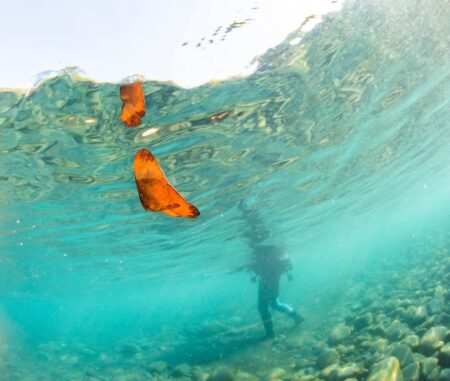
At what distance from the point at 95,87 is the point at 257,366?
1044cm

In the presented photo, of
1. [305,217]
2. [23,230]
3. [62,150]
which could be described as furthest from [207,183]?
[305,217]

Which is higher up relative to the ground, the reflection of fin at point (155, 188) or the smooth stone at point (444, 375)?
the reflection of fin at point (155, 188)

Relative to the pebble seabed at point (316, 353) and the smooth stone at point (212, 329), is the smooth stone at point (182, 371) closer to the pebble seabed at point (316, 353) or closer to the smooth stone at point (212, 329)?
the pebble seabed at point (316, 353)

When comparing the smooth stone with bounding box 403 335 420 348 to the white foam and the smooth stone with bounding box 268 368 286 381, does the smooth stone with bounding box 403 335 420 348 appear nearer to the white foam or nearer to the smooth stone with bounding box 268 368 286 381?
the smooth stone with bounding box 268 368 286 381

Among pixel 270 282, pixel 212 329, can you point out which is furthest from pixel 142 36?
pixel 212 329

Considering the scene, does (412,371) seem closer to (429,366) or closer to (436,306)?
(429,366)

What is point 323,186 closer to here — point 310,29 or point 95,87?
point 310,29

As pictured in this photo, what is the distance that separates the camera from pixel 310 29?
27.1 feet

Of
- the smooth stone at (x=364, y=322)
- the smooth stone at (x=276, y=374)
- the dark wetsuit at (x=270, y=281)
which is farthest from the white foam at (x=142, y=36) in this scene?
the dark wetsuit at (x=270, y=281)

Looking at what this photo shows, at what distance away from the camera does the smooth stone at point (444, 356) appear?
5474 millimetres

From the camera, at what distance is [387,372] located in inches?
216

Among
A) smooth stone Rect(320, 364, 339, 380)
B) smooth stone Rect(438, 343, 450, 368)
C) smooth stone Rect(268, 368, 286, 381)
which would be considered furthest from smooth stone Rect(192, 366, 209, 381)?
Result: smooth stone Rect(438, 343, 450, 368)

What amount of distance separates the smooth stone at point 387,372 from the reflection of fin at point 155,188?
508 cm

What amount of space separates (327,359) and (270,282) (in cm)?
1025
